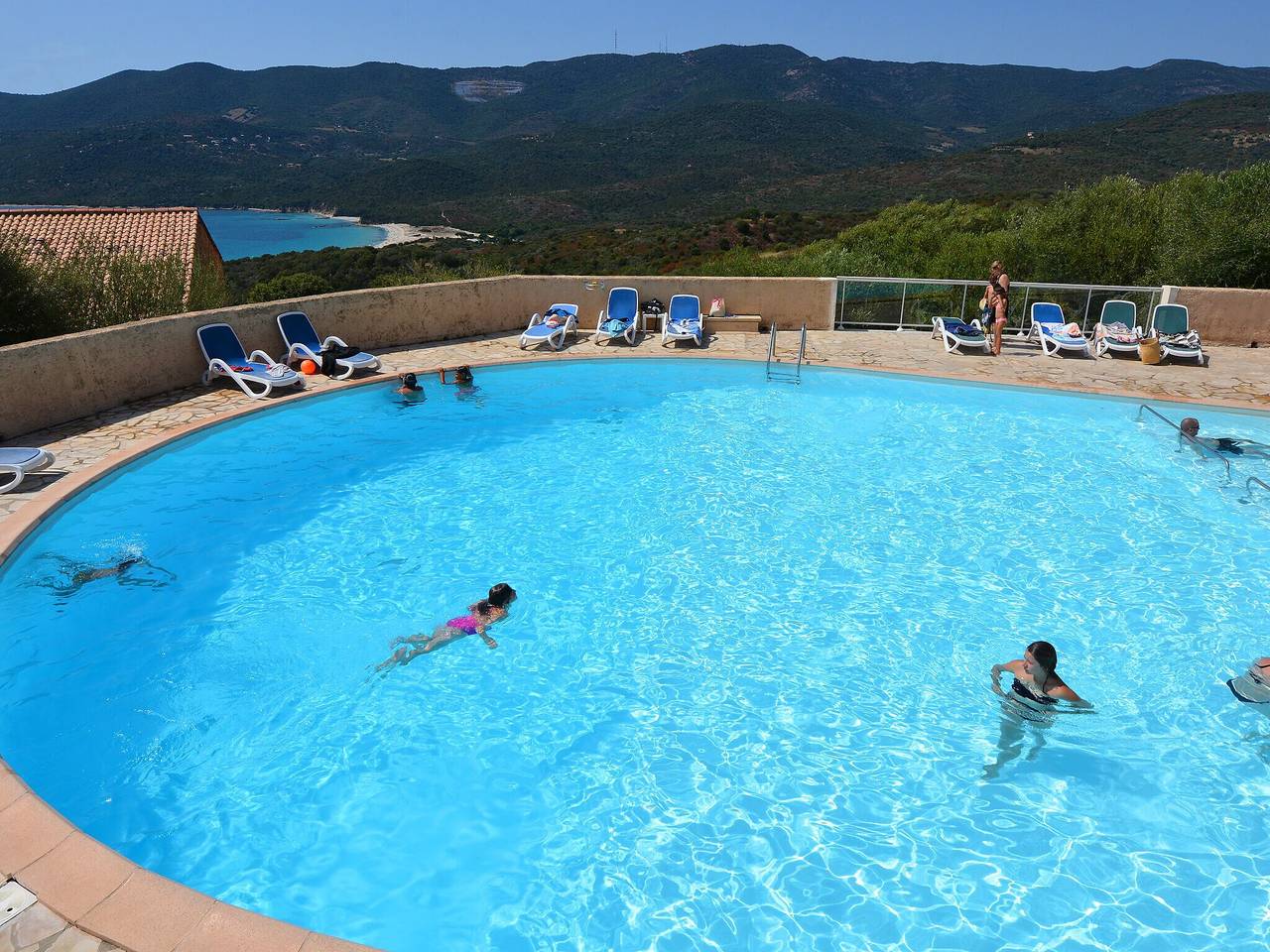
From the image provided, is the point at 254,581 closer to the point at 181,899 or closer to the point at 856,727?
the point at 181,899

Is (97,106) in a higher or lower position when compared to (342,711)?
higher

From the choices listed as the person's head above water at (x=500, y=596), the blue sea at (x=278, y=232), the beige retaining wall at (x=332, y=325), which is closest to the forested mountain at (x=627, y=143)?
the blue sea at (x=278, y=232)

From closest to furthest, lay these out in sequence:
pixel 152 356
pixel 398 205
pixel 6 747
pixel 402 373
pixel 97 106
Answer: pixel 6 747
pixel 152 356
pixel 402 373
pixel 398 205
pixel 97 106

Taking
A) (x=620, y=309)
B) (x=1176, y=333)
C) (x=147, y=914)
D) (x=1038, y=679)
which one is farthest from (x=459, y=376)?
(x=1176, y=333)

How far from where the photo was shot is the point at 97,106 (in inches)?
7441

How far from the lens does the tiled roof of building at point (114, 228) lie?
20531mm

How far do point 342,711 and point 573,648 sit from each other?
1.72 m

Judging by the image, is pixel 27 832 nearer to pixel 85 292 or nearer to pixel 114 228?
pixel 85 292

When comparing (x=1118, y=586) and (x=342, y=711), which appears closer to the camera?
(x=342, y=711)

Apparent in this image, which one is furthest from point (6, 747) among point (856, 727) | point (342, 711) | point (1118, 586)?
point (1118, 586)

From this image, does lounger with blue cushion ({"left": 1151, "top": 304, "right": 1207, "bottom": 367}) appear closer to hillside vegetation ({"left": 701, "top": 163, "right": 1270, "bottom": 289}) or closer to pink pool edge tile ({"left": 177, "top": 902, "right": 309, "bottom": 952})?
hillside vegetation ({"left": 701, "top": 163, "right": 1270, "bottom": 289})

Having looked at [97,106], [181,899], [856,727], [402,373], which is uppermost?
[97,106]

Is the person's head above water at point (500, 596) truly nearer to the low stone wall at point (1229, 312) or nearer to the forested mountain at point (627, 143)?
the low stone wall at point (1229, 312)

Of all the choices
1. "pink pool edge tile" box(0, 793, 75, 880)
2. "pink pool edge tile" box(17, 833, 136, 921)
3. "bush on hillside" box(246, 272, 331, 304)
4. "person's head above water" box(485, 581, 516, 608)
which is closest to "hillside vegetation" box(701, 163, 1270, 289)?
"person's head above water" box(485, 581, 516, 608)
